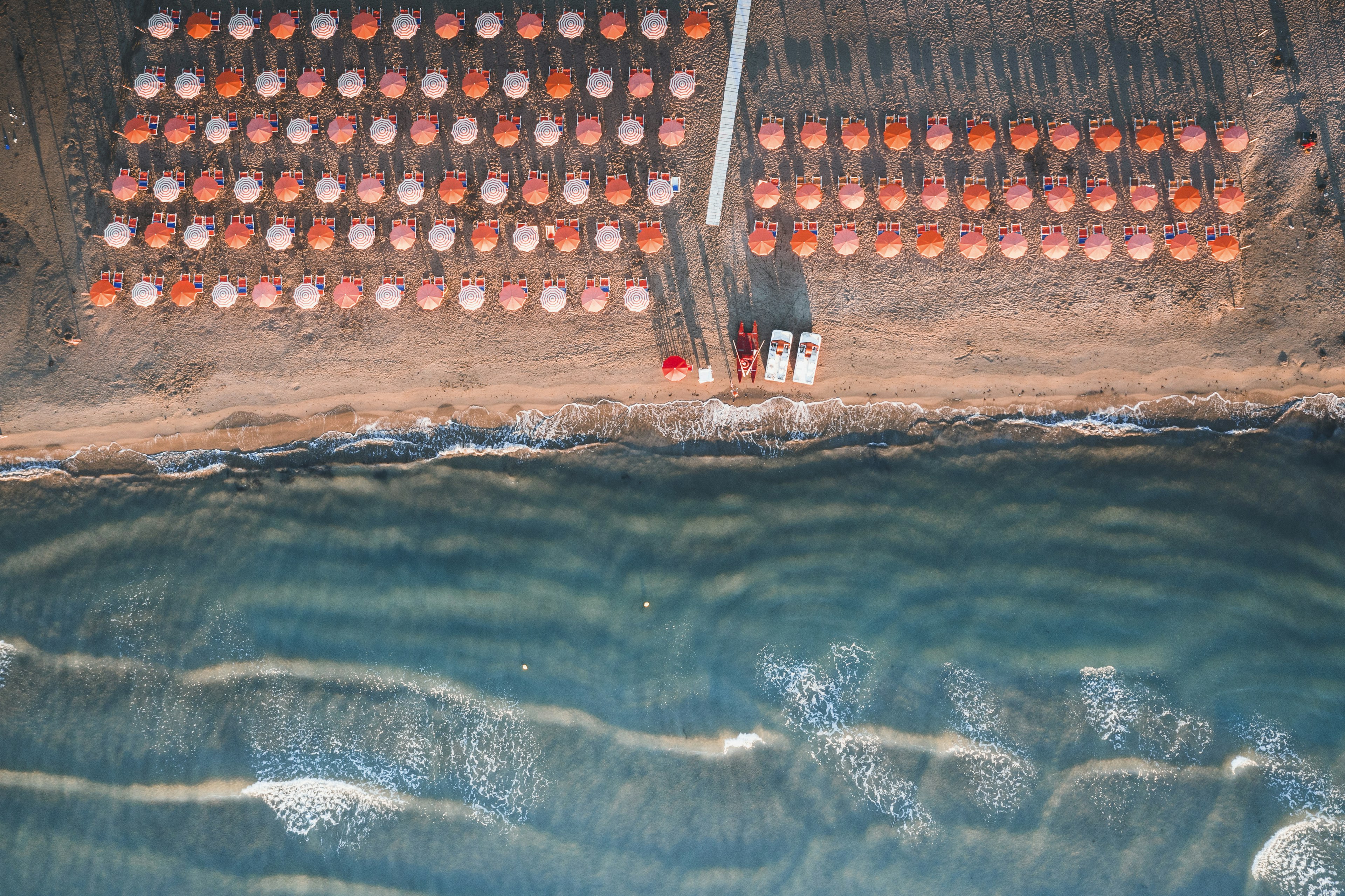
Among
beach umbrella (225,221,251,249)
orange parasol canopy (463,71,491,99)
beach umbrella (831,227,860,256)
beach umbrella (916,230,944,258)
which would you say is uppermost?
orange parasol canopy (463,71,491,99)

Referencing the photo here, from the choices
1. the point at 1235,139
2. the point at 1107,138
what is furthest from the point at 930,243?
the point at 1235,139

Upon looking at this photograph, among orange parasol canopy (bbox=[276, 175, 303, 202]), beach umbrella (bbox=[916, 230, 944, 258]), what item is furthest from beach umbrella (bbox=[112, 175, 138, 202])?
beach umbrella (bbox=[916, 230, 944, 258])

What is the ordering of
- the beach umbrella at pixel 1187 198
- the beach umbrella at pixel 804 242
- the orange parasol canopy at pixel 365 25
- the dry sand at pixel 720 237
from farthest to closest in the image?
the dry sand at pixel 720 237
the orange parasol canopy at pixel 365 25
the beach umbrella at pixel 804 242
the beach umbrella at pixel 1187 198

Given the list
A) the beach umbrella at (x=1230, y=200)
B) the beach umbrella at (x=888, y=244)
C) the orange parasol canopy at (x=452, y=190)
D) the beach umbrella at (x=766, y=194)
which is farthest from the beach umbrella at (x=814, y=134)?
the beach umbrella at (x=1230, y=200)

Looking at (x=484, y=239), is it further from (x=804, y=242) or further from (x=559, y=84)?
(x=804, y=242)

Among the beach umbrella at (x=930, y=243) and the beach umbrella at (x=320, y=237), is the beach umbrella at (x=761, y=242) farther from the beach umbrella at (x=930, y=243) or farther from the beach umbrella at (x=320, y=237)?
the beach umbrella at (x=320, y=237)

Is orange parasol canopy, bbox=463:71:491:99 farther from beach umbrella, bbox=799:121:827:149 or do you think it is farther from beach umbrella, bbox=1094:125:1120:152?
beach umbrella, bbox=1094:125:1120:152
